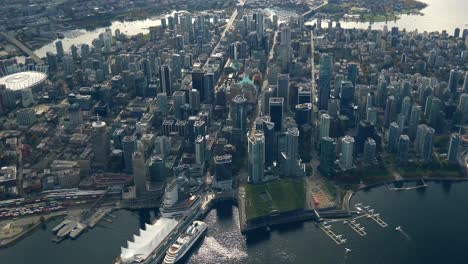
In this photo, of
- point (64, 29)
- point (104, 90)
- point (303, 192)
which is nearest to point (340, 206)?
point (303, 192)

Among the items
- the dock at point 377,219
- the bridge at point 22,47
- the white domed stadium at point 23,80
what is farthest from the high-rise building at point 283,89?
the bridge at point 22,47

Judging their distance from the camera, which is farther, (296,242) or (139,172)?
(139,172)

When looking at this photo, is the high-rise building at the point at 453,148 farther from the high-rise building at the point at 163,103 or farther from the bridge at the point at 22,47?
the bridge at the point at 22,47

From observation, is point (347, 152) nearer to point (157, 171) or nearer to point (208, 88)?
point (157, 171)

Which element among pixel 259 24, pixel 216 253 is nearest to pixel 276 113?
pixel 216 253

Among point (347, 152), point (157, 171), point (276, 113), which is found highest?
point (276, 113)

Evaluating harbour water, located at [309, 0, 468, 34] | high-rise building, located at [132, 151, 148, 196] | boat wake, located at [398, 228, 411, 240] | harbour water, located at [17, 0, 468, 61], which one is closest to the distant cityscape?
high-rise building, located at [132, 151, 148, 196]

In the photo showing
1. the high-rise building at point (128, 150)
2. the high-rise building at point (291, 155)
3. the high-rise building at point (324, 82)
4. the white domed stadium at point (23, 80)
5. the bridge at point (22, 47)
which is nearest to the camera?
the high-rise building at point (291, 155)
